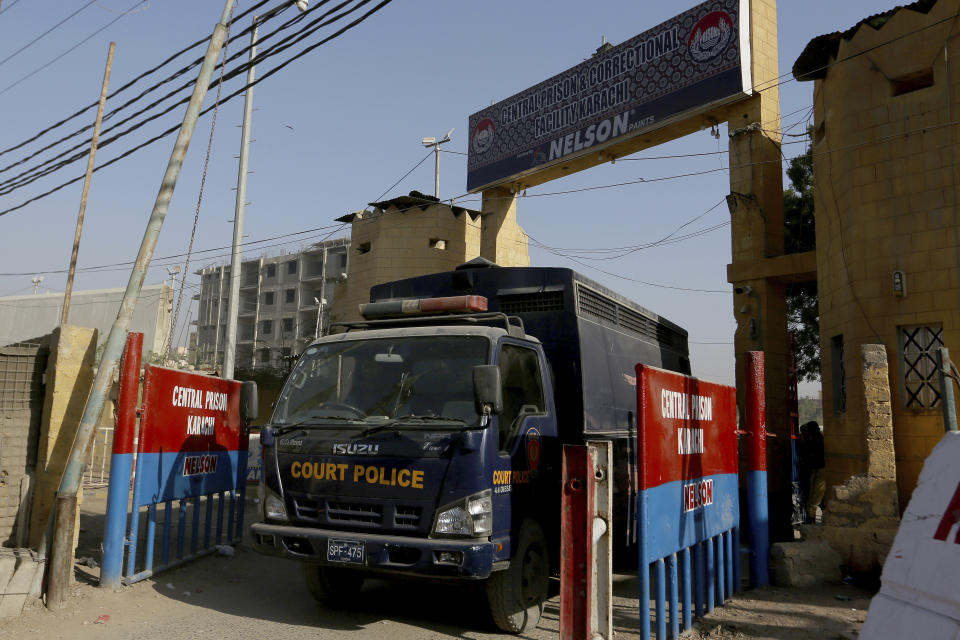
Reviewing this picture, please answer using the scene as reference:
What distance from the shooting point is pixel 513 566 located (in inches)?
224

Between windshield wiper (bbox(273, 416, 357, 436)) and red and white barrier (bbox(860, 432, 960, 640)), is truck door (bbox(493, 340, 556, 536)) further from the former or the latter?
red and white barrier (bbox(860, 432, 960, 640))

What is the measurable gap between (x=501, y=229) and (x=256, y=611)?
1698 centimetres

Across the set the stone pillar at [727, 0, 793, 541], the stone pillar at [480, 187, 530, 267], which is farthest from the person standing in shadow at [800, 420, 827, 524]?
the stone pillar at [480, 187, 530, 267]

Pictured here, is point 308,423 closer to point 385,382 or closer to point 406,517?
point 385,382

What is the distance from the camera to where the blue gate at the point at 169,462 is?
680 cm

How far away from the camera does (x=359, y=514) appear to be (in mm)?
5605

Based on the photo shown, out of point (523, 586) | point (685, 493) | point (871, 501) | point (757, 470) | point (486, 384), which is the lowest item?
point (523, 586)

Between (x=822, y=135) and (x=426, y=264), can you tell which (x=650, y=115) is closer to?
(x=822, y=135)

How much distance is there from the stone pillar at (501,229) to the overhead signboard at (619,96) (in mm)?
610

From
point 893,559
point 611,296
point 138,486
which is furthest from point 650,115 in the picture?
point 893,559

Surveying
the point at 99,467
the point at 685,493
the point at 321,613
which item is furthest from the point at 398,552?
the point at 99,467

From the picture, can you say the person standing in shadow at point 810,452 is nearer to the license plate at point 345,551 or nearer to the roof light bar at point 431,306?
the roof light bar at point 431,306

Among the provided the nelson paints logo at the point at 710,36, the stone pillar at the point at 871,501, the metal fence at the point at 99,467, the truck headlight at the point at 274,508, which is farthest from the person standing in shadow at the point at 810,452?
the metal fence at the point at 99,467

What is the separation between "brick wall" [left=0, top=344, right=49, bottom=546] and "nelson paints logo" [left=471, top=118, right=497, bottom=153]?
648 inches
